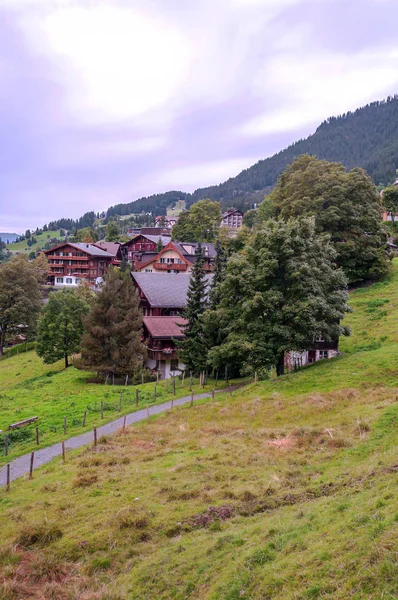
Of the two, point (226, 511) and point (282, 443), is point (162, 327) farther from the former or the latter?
point (226, 511)

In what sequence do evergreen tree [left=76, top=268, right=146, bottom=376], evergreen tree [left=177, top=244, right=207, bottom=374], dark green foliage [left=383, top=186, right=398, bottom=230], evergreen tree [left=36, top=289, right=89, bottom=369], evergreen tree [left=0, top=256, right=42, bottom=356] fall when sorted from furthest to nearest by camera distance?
1. dark green foliage [left=383, top=186, right=398, bottom=230]
2. evergreen tree [left=0, top=256, right=42, bottom=356]
3. evergreen tree [left=36, top=289, right=89, bottom=369]
4. evergreen tree [left=76, top=268, right=146, bottom=376]
5. evergreen tree [left=177, top=244, right=207, bottom=374]

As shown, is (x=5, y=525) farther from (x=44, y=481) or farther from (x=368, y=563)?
(x=368, y=563)

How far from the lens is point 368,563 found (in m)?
7.92

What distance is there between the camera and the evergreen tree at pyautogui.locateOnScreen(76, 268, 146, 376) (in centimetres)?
4184

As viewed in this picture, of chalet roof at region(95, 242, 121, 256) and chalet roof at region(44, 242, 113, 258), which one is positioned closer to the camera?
chalet roof at region(44, 242, 113, 258)

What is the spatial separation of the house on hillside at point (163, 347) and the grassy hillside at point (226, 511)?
2201 centimetres

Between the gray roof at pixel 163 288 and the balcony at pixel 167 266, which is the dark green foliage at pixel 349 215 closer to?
the gray roof at pixel 163 288

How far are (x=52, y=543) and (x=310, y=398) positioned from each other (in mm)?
15735

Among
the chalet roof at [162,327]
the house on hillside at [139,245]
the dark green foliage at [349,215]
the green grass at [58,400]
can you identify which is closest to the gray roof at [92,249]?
the house on hillside at [139,245]

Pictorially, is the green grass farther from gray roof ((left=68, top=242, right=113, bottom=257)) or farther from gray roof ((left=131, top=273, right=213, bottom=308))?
gray roof ((left=68, top=242, right=113, bottom=257))

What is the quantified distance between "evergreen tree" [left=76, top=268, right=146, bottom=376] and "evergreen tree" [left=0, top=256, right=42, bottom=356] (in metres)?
26.7

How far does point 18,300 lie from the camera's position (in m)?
65.0

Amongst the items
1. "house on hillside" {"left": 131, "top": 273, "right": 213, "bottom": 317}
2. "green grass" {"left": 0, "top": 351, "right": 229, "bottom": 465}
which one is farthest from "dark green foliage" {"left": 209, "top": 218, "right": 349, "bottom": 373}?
"house on hillside" {"left": 131, "top": 273, "right": 213, "bottom": 317}

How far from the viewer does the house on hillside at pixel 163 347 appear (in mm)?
46656
